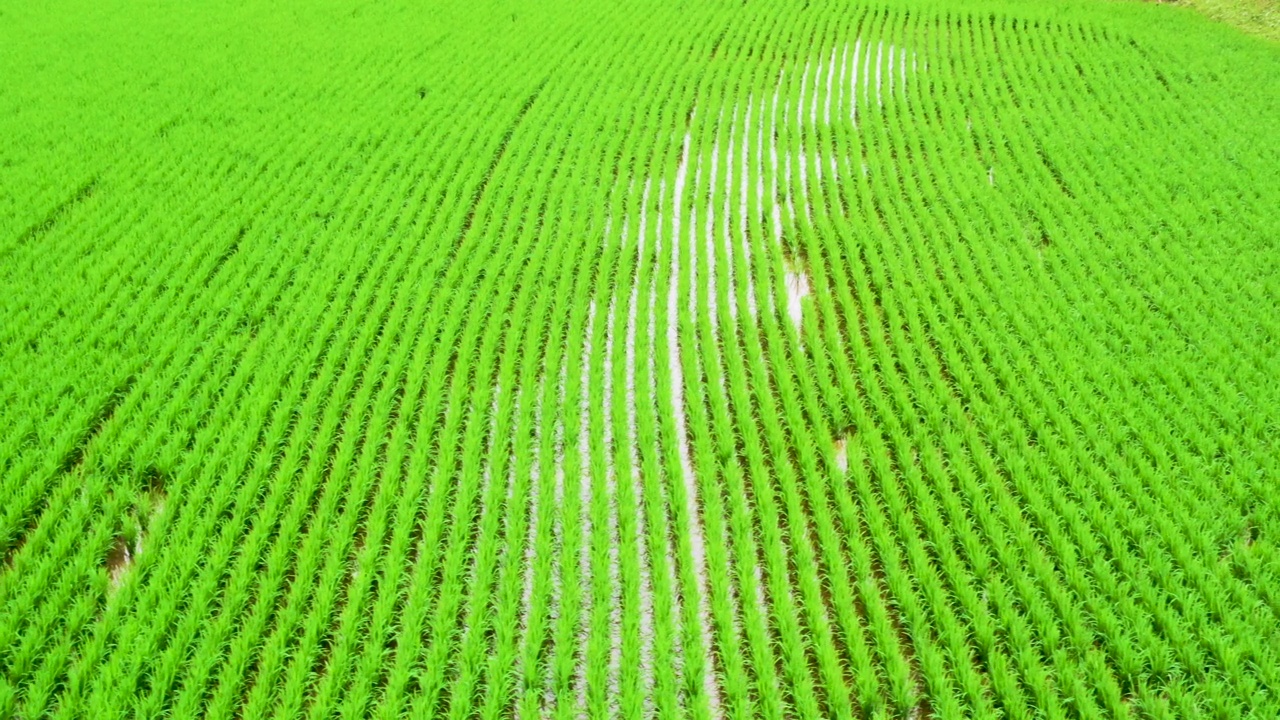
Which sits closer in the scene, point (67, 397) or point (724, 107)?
point (67, 397)

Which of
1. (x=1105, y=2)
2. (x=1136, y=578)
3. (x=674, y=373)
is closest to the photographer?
(x=1136, y=578)

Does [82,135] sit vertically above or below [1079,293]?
above

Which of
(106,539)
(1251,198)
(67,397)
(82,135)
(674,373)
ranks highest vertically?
(82,135)

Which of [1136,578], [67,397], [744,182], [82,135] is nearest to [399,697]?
[67,397]

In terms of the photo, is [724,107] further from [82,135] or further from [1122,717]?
[1122,717]

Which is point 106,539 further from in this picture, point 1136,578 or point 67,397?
point 1136,578

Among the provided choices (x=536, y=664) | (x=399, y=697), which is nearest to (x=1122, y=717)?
(x=536, y=664)

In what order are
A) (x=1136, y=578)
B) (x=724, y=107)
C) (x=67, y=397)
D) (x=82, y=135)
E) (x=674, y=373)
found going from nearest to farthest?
(x=1136, y=578)
(x=67, y=397)
(x=674, y=373)
(x=82, y=135)
(x=724, y=107)
